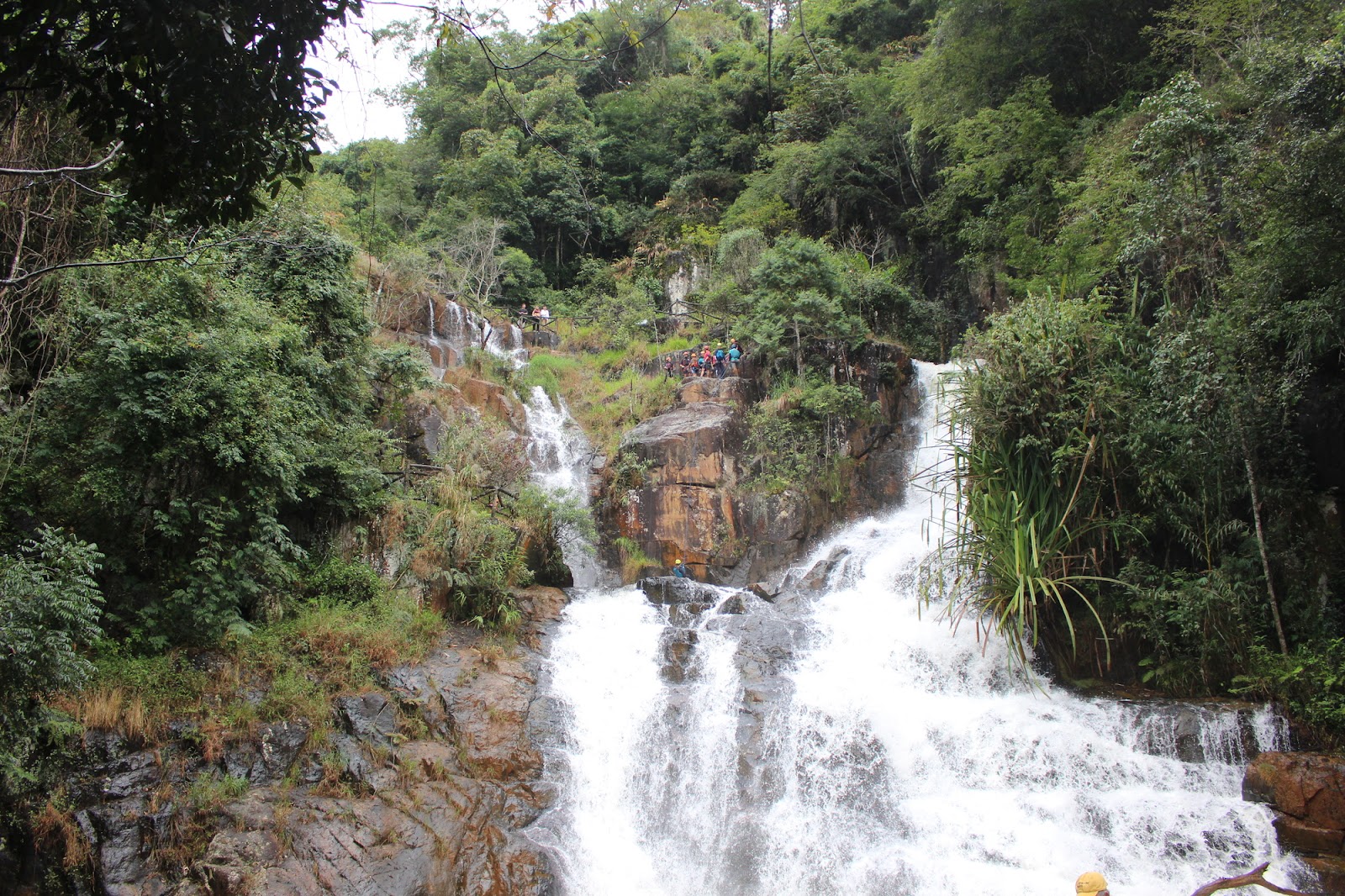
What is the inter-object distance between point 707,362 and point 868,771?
12851mm

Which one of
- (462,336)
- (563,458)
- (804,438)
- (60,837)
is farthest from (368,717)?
(462,336)

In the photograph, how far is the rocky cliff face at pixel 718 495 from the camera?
16422 millimetres

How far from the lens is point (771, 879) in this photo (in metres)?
8.46

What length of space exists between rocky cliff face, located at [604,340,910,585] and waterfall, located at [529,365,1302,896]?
4.09m

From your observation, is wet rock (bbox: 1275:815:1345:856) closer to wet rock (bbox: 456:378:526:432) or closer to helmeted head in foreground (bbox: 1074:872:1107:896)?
helmeted head in foreground (bbox: 1074:872:1107:896)

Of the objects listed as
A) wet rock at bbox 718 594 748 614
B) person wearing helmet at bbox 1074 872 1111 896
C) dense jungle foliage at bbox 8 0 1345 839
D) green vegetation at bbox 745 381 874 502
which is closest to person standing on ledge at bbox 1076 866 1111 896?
person wearing helmet at bbox 1074 872 1111 896

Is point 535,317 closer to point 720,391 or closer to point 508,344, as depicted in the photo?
point 508,344

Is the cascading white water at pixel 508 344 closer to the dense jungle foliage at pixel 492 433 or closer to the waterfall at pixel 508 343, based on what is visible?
the waterfall at pixel 508 343

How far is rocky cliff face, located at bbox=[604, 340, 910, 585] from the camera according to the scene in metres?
16.4

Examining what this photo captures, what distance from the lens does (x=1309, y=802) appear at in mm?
7363

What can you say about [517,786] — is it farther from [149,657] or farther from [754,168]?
[754,168]

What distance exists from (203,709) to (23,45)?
7159 mm

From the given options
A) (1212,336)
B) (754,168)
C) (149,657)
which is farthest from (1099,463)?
(754,168)

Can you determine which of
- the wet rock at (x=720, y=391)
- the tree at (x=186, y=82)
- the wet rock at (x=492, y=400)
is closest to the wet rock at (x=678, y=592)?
the wet rock at (x=720, y=391)
